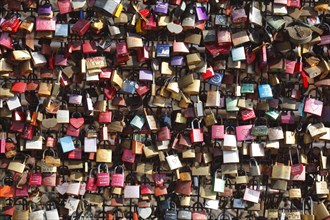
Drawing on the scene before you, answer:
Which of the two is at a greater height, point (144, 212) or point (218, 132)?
point (218, 132)

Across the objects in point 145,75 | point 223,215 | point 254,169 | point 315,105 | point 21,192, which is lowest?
point 223,215

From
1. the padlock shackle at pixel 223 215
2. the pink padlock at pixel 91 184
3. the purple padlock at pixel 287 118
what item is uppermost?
the purple padlock at pixel 287 118

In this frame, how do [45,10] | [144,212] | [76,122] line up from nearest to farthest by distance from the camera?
1. [45,10]
2. [76,122]
3. [144,212]

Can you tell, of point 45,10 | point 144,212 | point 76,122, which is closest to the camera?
point 45,10

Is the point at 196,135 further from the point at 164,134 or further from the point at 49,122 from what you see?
the point at 49,122

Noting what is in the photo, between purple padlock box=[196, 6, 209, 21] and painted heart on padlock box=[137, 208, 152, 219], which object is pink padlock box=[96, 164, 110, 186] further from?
purple padlock box=[196, 6, 209, 21]

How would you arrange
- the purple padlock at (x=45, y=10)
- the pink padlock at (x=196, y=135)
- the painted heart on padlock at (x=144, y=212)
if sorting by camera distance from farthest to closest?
the painted heart on padlock at (x=144, y=212)
the pink padlock at (x=196, y=135)
the purple padlock at (x=45, y=10)

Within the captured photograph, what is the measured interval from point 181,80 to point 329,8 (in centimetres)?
110

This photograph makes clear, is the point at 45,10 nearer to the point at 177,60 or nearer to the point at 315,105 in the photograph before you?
the point at 177,60

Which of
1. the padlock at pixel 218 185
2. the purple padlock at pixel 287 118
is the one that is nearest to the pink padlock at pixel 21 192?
the padlock at pixel 218 185

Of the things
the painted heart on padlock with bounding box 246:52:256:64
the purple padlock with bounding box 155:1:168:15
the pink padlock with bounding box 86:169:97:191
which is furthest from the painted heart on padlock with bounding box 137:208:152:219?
the purple padlock with bounding box 155:1:168:15

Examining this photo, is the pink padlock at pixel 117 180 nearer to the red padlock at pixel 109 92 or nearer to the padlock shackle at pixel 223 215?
the red padlock at pixel 109 92

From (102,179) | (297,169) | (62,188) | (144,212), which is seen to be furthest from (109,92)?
(297,169)

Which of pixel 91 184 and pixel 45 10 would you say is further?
pixel 91 184
